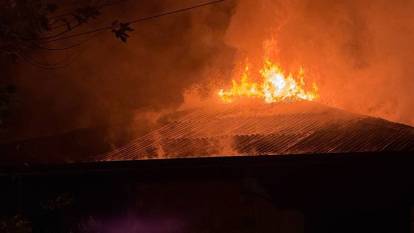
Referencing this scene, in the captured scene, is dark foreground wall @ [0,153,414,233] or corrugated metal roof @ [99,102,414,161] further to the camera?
dark foreground wall @ [0,153,414,233]

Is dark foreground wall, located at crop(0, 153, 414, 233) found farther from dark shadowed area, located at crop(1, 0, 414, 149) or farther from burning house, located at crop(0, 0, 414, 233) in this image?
dark shadowed area, located at crop(1, 0, 414, 149)

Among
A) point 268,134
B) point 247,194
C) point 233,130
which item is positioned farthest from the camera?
point 233,130

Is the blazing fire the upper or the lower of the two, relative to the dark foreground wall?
upper

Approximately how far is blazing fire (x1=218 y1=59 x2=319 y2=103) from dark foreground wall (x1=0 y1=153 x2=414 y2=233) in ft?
13.6

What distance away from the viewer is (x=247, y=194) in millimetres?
10469

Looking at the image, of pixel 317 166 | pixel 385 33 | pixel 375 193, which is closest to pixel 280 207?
pixel 317 166

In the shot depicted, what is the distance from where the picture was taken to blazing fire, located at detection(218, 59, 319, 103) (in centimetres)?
1428

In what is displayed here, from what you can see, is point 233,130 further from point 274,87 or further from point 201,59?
point 201,59

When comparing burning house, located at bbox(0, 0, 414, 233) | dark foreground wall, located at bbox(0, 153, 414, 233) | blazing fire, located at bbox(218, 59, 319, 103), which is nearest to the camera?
dark foreground wall, located at bbox(0, 153, 414, 233)

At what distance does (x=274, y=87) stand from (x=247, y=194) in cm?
475

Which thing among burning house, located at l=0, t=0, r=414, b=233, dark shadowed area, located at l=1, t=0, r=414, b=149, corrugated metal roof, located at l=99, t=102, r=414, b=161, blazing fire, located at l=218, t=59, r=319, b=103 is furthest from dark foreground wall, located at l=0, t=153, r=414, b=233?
blazing fire, located at l=218, t=59, r=319, b=103

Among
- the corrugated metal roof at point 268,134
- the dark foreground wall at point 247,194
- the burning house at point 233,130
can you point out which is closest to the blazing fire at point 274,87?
the burning house at point 233,130

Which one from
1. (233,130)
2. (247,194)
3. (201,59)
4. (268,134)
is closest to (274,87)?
(233,130)

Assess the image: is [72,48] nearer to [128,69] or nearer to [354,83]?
[128,69]
